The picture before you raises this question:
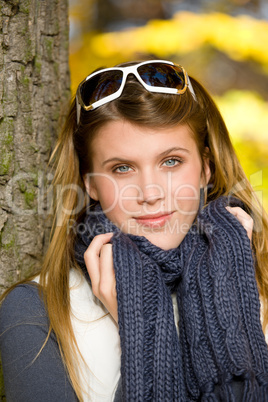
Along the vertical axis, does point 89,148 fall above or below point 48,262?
above

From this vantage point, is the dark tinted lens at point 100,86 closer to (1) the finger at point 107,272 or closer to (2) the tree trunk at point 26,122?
(2) the tree trunk at point 26,122

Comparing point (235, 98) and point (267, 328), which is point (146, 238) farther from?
point (235, 98)

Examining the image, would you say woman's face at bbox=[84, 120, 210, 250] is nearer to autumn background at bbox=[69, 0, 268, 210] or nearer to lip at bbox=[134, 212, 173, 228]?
lip at bbox=[134, 212, 173, 228]

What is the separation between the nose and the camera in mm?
1825

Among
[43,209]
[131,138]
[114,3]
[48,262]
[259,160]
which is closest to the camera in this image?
[131,138]

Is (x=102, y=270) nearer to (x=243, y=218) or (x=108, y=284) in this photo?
(x=108, y=284)

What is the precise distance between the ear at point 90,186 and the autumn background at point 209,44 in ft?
7.73

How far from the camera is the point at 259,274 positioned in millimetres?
2049

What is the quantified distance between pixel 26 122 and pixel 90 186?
418 millimetres

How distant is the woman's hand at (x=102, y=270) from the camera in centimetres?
176

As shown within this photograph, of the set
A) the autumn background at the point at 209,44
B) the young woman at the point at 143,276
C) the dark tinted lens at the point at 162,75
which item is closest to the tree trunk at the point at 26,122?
the young woman at the point at 143,276

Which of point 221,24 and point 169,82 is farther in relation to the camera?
point 221,24

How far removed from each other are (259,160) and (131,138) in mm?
3368

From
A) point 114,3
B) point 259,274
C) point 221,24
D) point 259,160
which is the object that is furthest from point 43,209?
point 114,3
